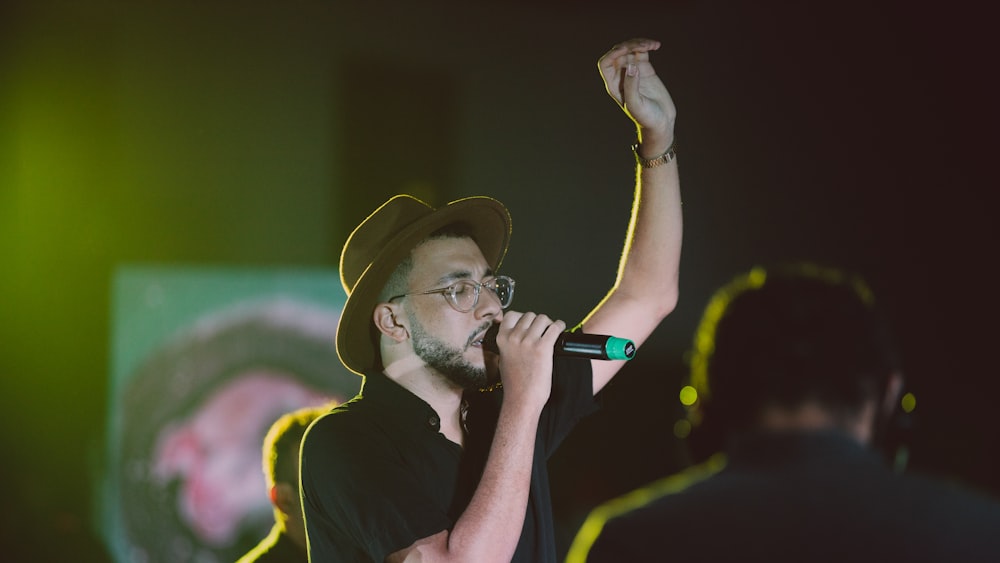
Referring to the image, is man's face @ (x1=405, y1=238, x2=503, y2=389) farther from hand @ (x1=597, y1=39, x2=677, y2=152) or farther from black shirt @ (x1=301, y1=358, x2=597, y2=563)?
hand @ (x1=597, y1=39, x2=677, y2=152)

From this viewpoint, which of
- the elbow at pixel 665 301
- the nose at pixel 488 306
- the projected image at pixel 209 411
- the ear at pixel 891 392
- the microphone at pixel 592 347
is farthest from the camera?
the projected image at pixel 209 411

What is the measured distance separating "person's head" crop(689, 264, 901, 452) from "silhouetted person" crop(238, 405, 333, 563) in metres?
1.40

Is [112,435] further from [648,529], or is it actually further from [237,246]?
[648,529]

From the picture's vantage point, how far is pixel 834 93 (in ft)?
12.0

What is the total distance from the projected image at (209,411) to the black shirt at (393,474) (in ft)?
7.51

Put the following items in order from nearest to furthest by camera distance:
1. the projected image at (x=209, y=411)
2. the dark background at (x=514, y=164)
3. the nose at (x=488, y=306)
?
the nose at (x=488, y=306) → the dark background at (x=514, y=164) → the projected image at (x=209, y=411)

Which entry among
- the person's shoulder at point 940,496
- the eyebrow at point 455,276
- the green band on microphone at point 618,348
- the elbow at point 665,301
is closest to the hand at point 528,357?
the green band on microphone at point 618,348

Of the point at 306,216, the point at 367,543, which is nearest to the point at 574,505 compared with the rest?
the point at 306,216

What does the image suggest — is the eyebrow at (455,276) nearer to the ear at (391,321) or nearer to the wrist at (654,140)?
the ear at (391,321)

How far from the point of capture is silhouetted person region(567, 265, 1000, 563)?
32.8 inches

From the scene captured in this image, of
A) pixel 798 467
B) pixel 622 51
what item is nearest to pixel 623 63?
pixel 622 51

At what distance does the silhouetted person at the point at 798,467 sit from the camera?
0.83 metres

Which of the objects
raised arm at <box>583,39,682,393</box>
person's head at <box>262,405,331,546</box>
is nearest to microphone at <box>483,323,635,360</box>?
raised arm at <box>583,39,682,393</box>

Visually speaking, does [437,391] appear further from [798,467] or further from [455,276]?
[798,467]
